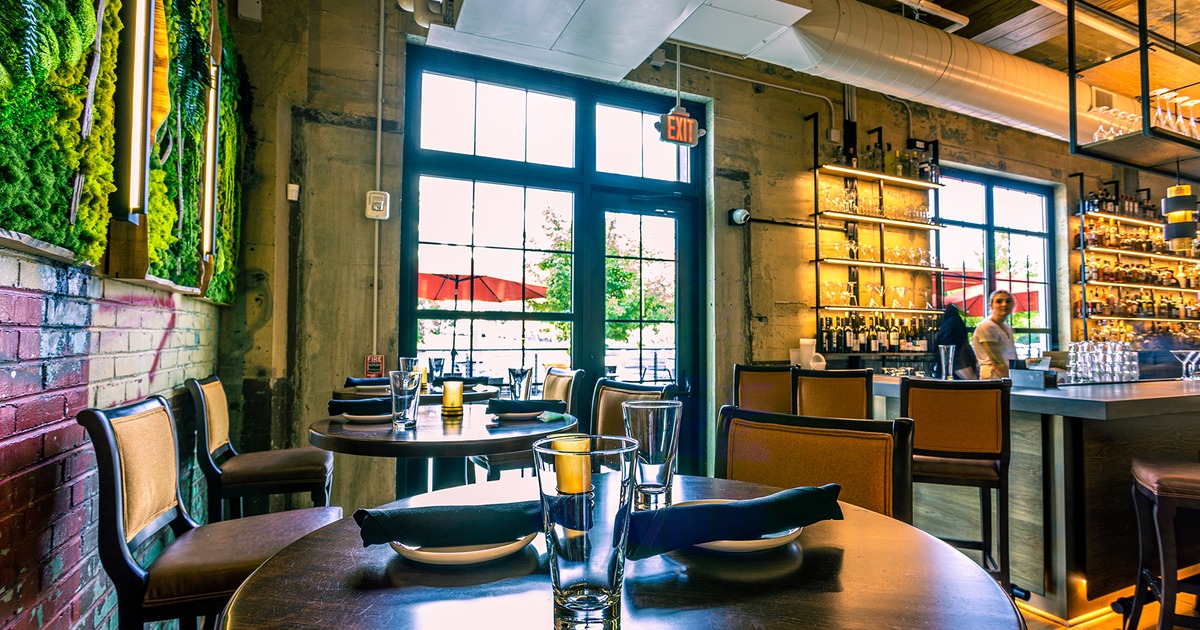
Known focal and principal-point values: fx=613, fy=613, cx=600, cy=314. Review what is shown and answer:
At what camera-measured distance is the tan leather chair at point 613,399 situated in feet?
6.86

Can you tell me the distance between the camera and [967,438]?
2.28m

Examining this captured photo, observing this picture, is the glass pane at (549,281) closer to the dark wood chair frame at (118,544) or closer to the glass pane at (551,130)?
the glass pane at (551,130)

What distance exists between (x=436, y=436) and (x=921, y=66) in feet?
12.5

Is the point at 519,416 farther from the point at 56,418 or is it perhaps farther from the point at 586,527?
the point at 586,527

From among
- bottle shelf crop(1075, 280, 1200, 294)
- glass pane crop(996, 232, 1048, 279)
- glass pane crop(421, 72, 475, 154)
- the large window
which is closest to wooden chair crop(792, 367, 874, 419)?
glass pane crop(421, 72, 475, 154)

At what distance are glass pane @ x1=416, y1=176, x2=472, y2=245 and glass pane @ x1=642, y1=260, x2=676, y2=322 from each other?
1.37 m

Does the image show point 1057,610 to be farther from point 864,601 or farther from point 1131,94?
point 1131,94

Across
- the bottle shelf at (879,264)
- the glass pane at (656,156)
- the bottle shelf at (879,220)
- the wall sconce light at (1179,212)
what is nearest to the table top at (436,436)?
the glass pane at (656,156)

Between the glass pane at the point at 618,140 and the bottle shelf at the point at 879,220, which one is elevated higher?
the glass pane at the point at 618,140

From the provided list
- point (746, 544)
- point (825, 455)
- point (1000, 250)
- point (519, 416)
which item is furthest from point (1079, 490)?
point (1000, 250)

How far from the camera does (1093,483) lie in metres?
2.40

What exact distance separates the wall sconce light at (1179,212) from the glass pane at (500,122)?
511 centimetres

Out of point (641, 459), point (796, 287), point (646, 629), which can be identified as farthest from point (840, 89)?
point (646, 629)

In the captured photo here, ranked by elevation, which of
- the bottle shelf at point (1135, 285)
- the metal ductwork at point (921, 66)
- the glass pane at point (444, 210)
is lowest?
the bottle shelf at point (1135, 285)
